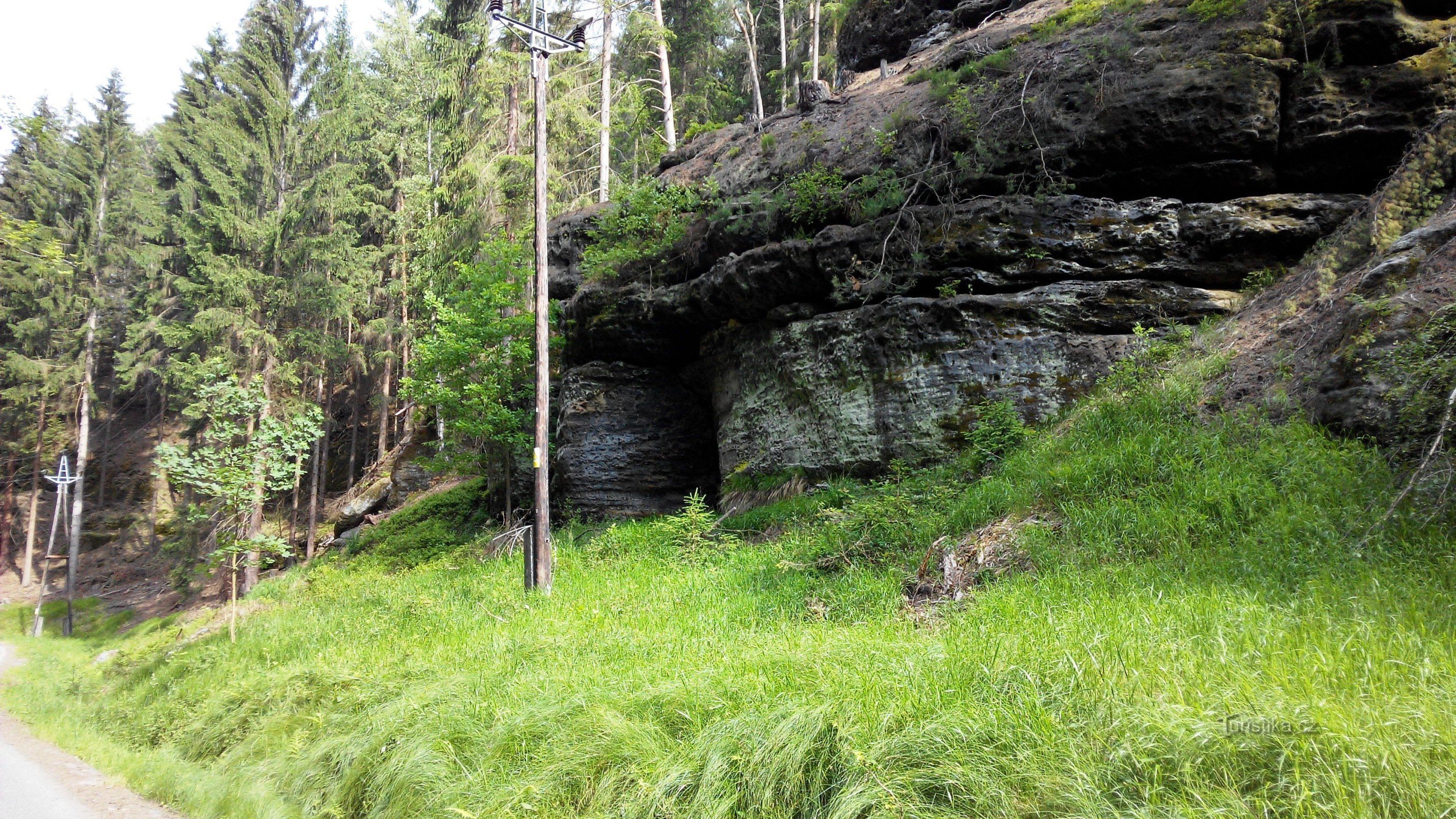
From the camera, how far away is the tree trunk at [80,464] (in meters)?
25.5

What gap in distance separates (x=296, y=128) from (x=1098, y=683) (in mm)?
28563

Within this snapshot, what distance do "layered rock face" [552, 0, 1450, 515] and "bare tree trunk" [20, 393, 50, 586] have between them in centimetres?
3220

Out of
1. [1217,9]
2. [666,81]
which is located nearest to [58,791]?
[1217,9]

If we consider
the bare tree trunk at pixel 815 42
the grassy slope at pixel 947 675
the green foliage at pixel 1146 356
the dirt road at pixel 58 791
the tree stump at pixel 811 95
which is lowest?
the dirt road at pixel 58 791

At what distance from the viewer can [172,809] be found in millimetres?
6355

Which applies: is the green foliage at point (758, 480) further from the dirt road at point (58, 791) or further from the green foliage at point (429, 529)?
the dirt road at point (58, 791)

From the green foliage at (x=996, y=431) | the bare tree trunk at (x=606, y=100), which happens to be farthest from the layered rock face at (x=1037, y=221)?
the bare tree trunk at (x=606, y=100)

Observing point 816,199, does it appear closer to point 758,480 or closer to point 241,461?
point 758,480

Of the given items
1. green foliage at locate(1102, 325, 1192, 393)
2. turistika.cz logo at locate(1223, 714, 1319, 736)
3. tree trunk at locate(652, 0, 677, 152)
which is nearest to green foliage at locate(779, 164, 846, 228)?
green foliage at locate(1102, 325, 1192, 393)

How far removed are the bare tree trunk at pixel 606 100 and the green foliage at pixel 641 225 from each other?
558 centimetres

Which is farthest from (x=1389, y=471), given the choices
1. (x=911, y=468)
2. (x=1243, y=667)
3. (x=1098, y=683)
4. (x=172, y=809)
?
(x=172, y=809)

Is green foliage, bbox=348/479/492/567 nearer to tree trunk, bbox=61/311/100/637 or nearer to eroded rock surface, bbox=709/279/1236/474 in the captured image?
eroded rock surface, bbox=709/279/1236/474


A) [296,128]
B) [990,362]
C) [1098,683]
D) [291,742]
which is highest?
[296,128]

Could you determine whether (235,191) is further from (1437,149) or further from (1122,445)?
(1437,149)
